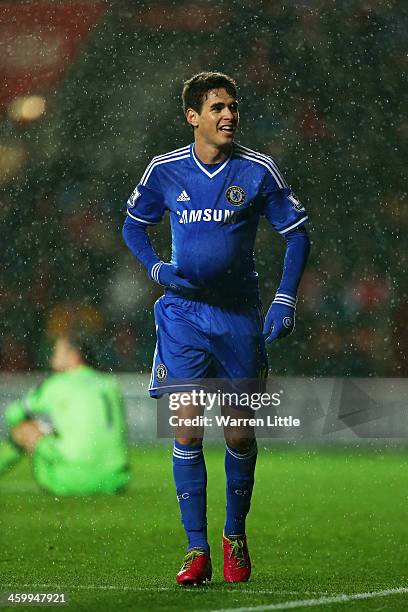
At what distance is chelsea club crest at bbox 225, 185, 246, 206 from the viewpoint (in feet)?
15.2

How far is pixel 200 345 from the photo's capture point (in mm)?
4699

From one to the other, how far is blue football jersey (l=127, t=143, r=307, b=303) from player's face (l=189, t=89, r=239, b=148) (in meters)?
0.12

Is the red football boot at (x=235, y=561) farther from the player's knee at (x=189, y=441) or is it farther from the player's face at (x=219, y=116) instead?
the player's face at (x=219, y=116)

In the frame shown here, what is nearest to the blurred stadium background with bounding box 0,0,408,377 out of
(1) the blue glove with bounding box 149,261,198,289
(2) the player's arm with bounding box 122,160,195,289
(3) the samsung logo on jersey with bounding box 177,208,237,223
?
(2) the player's arm with bounding box 122,160,195,289

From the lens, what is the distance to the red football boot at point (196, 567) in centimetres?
454

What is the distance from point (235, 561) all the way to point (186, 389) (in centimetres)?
68

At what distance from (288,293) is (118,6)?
52.1 feet

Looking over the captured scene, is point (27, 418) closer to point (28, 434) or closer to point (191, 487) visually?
point (28, 434)

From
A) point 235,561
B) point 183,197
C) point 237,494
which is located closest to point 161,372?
point 237,494

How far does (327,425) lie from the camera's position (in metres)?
14.6

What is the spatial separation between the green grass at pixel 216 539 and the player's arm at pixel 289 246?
3.25 feet

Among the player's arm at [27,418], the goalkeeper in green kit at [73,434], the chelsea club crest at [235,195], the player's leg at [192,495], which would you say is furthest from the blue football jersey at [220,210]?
the player's arm at [27,418]

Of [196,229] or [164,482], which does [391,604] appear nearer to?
[196,229]

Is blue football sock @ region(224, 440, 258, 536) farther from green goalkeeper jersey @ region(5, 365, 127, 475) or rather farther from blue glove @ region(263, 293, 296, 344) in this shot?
green goalkeeper jersey @ region(5, 365, 127, 475)
